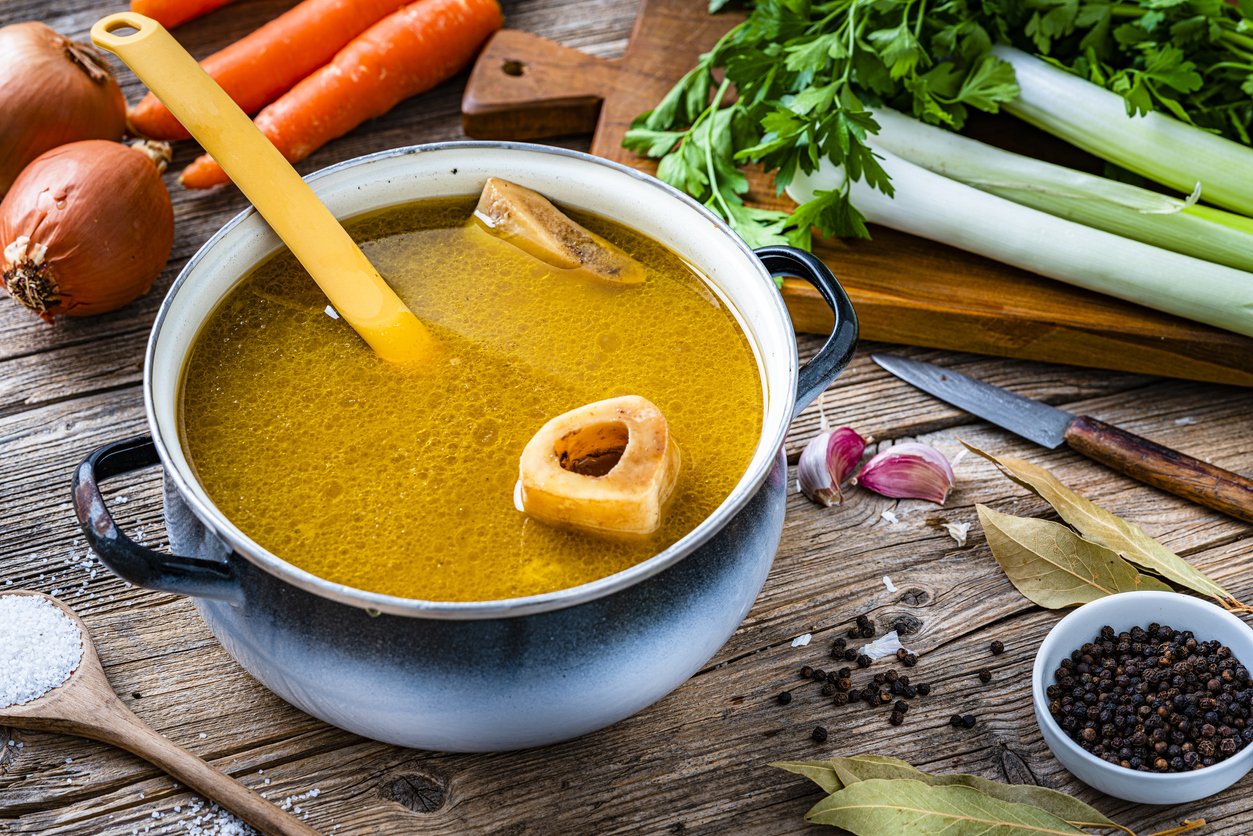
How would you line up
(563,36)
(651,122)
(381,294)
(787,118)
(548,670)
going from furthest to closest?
(563,36) < (651,122) < (787,118) < (381,294) < (548,670)

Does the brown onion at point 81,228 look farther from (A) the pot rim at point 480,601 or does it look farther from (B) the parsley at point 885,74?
(B) the parsley at point 885,74

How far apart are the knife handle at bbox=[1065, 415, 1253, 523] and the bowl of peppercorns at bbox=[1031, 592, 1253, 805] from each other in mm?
328

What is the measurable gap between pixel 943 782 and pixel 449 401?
2.89 ft

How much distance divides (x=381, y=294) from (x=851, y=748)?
3.16 feet

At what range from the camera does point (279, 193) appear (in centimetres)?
167

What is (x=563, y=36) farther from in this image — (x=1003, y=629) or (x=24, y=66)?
(x=1003, y=629)

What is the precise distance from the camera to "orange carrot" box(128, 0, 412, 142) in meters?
2.66

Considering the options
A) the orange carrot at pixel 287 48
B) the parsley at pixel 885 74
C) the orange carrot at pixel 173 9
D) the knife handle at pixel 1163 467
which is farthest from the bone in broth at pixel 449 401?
the orange carrot at pixel 173 9

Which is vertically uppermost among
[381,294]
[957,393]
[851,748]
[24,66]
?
[24,66]

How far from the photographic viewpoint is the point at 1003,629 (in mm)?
1866

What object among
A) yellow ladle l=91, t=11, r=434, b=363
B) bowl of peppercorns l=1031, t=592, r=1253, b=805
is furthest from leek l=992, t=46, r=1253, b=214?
yellow ladle l=91, t=11, r=434, b=363

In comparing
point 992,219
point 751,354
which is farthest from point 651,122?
point 751,354

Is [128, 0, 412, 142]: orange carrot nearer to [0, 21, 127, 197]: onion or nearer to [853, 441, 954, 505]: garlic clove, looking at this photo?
[0, 21, 127, 197]: onion

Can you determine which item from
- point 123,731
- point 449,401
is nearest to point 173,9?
point 449,401
